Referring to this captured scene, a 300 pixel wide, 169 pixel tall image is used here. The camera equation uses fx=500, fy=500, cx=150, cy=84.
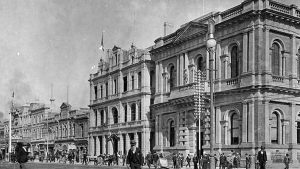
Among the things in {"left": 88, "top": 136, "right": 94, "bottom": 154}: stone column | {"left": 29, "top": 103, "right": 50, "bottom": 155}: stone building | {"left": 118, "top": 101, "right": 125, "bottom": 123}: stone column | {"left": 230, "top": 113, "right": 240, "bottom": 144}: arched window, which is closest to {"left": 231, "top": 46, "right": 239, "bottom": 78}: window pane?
{"left": 230, "top": 113, "right": 240, "bottom": 144}: arched window

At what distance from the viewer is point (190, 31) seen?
4575 centimetres

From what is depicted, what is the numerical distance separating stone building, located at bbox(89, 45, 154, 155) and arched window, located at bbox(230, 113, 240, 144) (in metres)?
15.8

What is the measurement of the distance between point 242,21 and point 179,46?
9.78 meters

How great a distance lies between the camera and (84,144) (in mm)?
75062

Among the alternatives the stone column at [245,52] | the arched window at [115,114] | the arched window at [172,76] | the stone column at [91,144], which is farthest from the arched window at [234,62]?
the stone column at [91,144]

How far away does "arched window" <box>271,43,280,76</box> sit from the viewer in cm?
3894

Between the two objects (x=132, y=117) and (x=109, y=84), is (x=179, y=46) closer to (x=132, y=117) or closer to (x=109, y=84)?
(x=132, y=117)

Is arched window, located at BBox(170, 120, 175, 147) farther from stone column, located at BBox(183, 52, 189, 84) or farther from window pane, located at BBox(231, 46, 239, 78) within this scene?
window pane, located at BBox(231, 46, 239, 78)

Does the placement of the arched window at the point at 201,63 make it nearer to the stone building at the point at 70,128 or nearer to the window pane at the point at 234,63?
the window pane at the point at 234,63

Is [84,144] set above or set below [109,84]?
below

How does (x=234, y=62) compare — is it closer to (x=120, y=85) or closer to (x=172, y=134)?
(x=172, y=134)

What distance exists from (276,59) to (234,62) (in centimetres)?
354

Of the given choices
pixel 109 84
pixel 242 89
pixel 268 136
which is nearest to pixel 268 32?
pixel 242 89

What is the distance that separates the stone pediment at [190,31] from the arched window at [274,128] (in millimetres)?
9835
